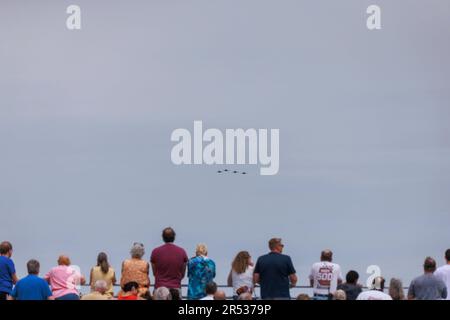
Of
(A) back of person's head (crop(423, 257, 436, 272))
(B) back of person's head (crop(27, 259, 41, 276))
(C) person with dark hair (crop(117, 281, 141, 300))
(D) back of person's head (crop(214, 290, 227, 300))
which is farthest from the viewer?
(A) back of person's head (crop(423, 257, 436, 272))

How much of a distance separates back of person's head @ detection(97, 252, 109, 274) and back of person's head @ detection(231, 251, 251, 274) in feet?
6.05

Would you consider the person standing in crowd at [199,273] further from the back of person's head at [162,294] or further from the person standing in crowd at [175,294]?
the back of person's head at [162,294]

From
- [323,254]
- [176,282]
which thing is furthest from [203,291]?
[323,254]

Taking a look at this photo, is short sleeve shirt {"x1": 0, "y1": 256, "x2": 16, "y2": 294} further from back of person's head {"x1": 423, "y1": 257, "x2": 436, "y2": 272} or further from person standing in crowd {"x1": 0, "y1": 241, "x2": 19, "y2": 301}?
back of person's head {"x1": 423, "y1": 257, "x2": 436, "y2": 272}

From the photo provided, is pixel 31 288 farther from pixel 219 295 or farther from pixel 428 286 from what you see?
pixel 428 286

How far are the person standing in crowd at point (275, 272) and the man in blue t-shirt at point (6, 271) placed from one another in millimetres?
3559

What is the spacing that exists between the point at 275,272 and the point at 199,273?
3.86ft

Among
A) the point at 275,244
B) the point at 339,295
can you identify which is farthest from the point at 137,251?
the point at 339,295

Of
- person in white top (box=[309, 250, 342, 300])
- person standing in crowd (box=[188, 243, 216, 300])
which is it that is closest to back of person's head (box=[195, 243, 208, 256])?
person standing in crowd (box=[188, 243, 216, 300])

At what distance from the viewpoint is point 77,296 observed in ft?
75.7

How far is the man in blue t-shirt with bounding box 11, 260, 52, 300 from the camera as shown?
2195cm

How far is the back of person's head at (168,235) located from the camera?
76.1 feet

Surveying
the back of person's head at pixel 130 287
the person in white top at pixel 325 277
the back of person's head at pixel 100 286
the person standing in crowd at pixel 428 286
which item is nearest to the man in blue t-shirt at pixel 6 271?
the back of person's head at pixel 100 286
